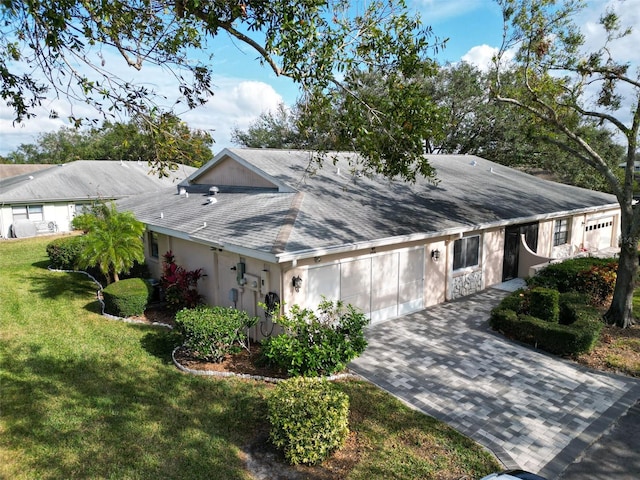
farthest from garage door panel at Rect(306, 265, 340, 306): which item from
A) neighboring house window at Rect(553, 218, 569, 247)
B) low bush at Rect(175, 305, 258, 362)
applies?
neighboring house window at Rect(553, 218, 569, 247)

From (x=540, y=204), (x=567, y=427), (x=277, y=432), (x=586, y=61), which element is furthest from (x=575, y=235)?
(x=277, y=432)

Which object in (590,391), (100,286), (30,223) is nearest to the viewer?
(590,391)

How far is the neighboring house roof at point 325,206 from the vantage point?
1086cm

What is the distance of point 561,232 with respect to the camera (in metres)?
19.4

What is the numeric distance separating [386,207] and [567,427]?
8.18 m

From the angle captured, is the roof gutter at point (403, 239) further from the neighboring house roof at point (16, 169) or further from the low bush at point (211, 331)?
the neighboring house roof at point (16, 169)

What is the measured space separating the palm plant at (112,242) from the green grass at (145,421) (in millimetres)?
2744

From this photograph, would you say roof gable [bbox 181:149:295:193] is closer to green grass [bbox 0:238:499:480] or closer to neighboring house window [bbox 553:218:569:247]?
green grass [bbox 0:238:499:480]

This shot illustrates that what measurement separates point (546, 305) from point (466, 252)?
13.4ft

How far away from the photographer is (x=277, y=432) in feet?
20.9

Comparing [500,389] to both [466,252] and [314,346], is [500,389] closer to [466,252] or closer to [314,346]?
[314,346]

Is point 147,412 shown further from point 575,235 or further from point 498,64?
point 575,235

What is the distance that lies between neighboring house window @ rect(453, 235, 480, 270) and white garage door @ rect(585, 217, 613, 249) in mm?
9281

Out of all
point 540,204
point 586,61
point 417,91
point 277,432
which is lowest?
point 277,432
